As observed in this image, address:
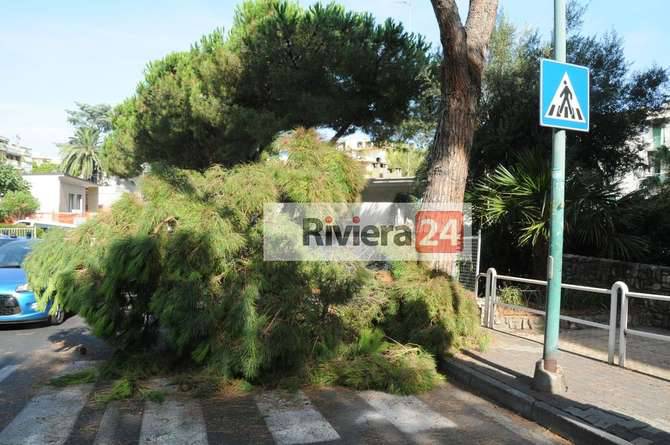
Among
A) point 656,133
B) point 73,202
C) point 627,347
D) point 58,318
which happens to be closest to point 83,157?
point 73,202

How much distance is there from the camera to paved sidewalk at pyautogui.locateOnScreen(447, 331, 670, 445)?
4.22m

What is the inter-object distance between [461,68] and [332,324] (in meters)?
4.45

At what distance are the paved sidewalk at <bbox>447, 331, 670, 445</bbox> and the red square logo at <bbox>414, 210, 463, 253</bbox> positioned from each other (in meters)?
1.72

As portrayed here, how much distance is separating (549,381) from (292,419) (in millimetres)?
2662

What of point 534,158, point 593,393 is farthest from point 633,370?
point 534,158

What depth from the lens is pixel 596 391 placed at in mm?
5176

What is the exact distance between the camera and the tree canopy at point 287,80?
44.2 feet

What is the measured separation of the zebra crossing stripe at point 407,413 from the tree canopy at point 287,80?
30.9 feet

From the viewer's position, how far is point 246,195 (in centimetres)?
628

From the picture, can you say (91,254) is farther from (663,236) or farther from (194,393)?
(663,236)

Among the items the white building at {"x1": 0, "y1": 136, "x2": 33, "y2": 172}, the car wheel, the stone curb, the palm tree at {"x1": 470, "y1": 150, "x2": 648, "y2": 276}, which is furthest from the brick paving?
the white building at {"x1": 0, "y1": 136, "x2": 33, "y2": 172}

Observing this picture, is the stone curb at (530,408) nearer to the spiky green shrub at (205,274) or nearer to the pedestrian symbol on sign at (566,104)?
the spiky green shrub at (205,274)

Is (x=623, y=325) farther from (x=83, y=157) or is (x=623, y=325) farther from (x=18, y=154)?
(x=18, y=154)

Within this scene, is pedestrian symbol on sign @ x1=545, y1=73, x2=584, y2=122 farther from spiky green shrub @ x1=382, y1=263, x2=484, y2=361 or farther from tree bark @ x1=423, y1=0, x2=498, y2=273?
spiky green shrub @ x1=382, y1=263, x2=484, y2=361
